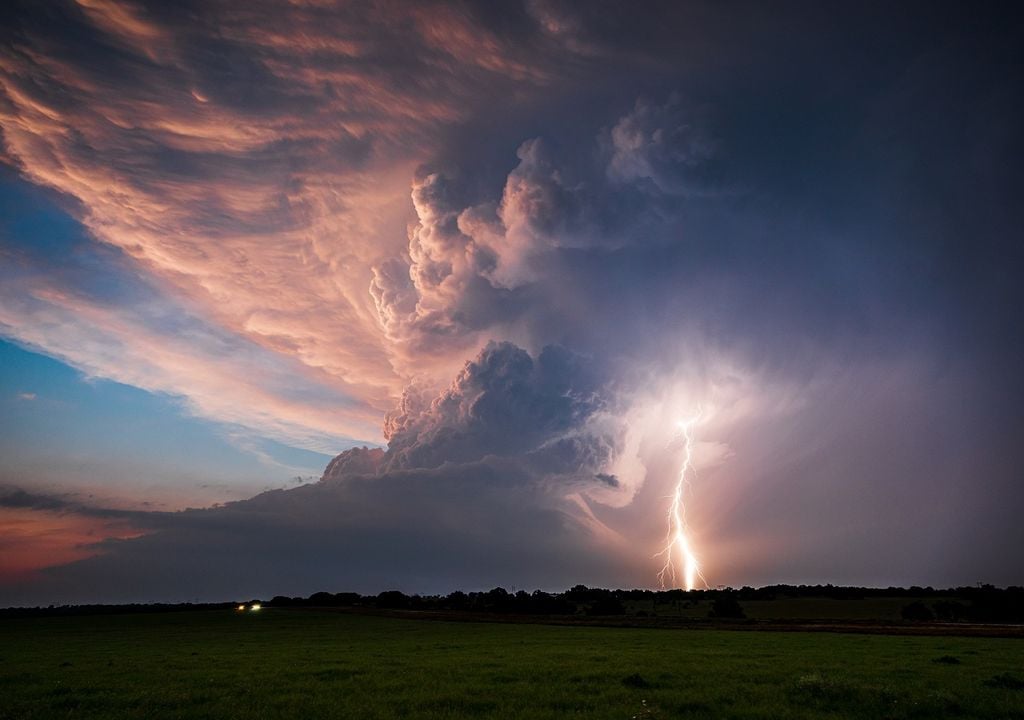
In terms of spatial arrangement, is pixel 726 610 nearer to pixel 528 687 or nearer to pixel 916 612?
pixel 916 612

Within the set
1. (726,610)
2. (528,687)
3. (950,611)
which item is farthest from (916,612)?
(528,687)

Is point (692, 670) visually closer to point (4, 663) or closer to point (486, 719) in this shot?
point (486, 719)

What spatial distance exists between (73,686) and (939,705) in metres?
33.5

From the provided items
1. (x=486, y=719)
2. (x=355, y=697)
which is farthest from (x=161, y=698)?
(x=486, y=719)

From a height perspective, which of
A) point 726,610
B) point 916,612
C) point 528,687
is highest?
point 726,610

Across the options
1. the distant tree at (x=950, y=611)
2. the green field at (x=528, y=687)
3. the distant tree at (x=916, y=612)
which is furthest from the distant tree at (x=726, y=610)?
the green field at (x=528, y=687)

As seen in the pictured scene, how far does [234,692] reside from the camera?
21000 mm

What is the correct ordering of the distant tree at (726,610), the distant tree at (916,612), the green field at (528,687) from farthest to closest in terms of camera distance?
the distant tree at (726,610)
the distant tree at (916,612)
the green field at (528,687)

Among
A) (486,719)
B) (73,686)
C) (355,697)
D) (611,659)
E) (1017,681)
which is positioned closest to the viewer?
(486,719)

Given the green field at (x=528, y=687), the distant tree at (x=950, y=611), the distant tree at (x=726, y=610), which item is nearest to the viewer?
the green field at (x=528, y=687)

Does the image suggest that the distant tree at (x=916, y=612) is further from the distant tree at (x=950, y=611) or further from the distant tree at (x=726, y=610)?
the distant tree at (x=726, y=610)

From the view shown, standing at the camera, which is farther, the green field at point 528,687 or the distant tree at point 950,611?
the distant tree at point 950,611

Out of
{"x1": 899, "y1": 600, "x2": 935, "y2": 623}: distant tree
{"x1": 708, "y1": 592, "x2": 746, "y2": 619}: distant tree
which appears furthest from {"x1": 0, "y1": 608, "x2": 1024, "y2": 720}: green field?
{"x1": 899, "y1": 600, "x2": 935, "y2": 623}: distant tree

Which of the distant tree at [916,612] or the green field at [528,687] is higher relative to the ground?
the distant tree at [916,612]
